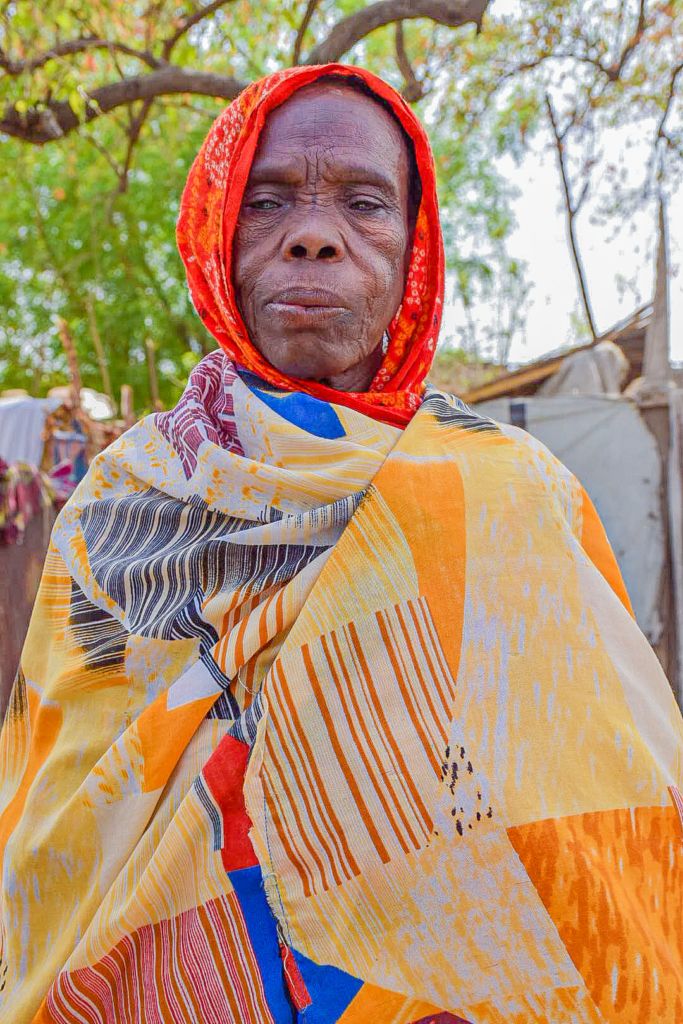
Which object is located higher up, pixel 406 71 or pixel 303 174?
pixel 406 71

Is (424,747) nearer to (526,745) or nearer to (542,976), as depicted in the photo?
(526,745)

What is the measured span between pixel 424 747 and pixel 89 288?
14.8 m

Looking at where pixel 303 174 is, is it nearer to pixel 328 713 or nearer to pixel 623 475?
pixel 328 713

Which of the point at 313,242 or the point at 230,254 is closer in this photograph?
the point at 313,242

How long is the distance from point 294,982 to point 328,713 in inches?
12.2

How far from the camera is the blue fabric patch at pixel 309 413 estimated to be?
1272 mm

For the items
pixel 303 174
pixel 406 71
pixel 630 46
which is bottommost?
pixel 303 174

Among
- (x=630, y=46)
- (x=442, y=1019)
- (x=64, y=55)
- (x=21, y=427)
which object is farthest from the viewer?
(x=21, y=427)

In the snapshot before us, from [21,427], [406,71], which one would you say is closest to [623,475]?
[406,71]

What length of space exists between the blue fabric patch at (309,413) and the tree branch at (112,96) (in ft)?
8.52

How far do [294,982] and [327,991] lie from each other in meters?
0.04

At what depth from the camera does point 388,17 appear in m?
2.97

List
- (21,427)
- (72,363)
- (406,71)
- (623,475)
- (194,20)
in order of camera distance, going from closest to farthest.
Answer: (406,71)
(194,20)
(623,475)
(72,363)
(21,427)

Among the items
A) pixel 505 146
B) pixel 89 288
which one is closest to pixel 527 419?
pixel 505 146
